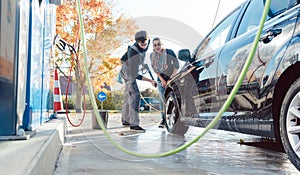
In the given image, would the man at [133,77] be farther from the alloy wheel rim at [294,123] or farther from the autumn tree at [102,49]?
the alloy wheel rim at [294,123]

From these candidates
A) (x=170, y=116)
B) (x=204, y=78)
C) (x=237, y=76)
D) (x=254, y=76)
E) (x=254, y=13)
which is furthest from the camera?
(x=170, y=116)

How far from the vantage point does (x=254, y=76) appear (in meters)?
2.46

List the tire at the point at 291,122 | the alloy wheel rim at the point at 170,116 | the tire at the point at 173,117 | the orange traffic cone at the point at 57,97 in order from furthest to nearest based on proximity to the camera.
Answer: the orange traffic cone at the point at 57,97
the alloy wheel rim at the point at 170,116
the tire at the point at 173,117
the tire at the point at 291,122

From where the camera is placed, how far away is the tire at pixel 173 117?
432 centimetres

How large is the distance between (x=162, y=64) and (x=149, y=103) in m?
0.57

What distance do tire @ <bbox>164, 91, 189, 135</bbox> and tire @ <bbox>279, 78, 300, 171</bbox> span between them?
2157 millimetres

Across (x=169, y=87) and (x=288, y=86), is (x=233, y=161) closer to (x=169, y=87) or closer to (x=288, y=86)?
Result: (x=288, y=86)

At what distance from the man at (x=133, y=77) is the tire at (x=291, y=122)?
5.08 feet

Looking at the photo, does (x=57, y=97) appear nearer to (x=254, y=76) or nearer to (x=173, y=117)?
(x=173, y=117)

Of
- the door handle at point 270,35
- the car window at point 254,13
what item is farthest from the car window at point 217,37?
the door handle at point 270,35

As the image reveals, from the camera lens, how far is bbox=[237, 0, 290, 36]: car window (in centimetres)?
246

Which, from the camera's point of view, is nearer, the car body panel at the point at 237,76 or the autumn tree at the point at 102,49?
the car body panel at the point at 237,76

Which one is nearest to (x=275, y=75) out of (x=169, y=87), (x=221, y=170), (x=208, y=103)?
(x=221, y=170)

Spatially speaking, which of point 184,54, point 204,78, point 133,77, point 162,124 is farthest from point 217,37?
point 162,124
